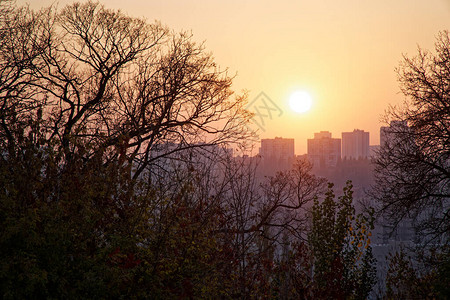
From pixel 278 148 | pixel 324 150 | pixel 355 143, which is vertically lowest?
pixel 278 148

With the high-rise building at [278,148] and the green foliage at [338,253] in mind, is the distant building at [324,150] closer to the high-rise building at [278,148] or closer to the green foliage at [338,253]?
the high-rise building at [278,148]

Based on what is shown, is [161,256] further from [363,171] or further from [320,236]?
[363,171]

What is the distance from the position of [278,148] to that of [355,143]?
44.0 meters

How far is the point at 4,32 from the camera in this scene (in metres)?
15.2

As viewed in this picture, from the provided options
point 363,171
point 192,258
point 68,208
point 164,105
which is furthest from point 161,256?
point 363,171

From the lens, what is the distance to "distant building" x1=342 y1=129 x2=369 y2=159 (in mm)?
134962

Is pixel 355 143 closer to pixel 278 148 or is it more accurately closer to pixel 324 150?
pixel 324 150

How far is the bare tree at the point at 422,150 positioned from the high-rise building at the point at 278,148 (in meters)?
78.8

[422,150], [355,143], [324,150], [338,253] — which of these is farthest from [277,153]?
[338,253]

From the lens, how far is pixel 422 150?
608 inches

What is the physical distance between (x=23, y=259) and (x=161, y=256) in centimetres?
235

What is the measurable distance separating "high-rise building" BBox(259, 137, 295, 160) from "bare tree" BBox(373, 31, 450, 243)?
259 ft

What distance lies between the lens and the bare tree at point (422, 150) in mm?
15320

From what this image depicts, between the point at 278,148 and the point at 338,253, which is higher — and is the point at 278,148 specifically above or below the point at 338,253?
above
